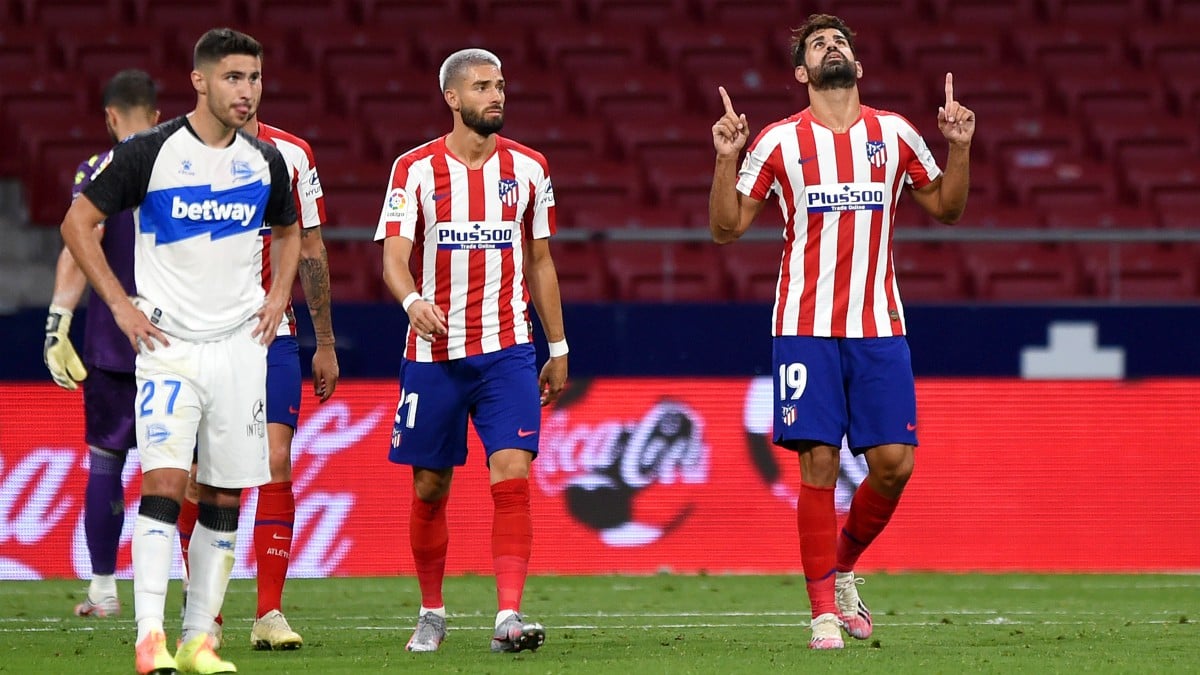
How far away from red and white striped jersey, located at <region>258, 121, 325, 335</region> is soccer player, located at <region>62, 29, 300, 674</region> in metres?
1.05

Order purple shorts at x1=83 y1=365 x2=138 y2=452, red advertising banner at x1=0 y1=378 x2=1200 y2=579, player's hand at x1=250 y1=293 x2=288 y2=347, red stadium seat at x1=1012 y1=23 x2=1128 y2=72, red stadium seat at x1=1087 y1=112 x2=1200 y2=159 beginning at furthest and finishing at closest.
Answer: red stadium seat at x1=1012 y1=23 x2=1128 y2=72, red stadium seat at x1=1087 y1=112 x2=1200 y2=159, red advertising banner at x1=0 y1=378 x2=1200 y2=579, purple shorts at x1=83 y1=365 x2=138 y2=452, player's hand at x1=250 y1=293 x2=288 y2=347

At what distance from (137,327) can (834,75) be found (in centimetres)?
258

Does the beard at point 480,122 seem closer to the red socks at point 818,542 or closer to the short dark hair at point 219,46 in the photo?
the short dark hair at point 219,46

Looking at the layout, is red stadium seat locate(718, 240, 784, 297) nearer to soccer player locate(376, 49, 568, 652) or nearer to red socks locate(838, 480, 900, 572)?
red socks locate(838, 480, 900, 572)

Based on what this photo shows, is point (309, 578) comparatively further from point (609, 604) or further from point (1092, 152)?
point (1092, 152)

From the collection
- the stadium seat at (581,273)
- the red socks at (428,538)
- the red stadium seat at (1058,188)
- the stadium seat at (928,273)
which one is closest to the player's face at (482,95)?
the red socks at (428,538)

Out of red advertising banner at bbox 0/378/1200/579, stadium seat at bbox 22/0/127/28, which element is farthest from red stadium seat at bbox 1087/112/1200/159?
stadium seat at bbox 22/0/127/28

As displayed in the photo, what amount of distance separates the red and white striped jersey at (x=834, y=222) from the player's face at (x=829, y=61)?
0.15 m

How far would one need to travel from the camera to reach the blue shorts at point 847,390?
21.0 ft

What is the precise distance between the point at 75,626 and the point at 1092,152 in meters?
9.97

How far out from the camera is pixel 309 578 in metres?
10.0

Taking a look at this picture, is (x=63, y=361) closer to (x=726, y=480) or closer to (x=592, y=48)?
(x=726, y=480)

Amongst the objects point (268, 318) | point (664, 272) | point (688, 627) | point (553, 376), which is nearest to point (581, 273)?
point (664, 272)

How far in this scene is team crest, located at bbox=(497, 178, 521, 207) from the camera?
21.3 ft
